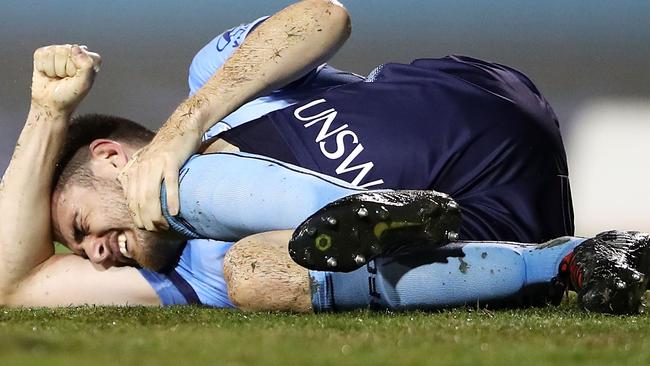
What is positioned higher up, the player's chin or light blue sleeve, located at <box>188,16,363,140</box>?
light blue sleeve, located at <box>188,16,363,140</box>

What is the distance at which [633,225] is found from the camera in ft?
11.8

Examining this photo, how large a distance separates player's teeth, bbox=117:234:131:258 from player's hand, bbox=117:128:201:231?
8.2 inches

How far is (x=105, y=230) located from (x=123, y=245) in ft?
0.16

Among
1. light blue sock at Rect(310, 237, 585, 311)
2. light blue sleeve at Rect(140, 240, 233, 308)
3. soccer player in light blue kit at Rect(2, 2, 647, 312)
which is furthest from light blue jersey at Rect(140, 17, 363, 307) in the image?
light blue sock at Rect(310, 237, 585, 311)

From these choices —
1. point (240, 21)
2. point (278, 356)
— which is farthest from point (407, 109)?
point (240, 21)

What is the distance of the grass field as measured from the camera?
1122mm

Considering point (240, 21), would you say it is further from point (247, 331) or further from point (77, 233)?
point (247, 331)

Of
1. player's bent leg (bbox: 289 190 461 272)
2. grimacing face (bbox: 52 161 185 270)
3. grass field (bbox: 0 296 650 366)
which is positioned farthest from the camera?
grimacing face (bbox: 52 161 185 270)

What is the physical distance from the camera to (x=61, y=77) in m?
1.96

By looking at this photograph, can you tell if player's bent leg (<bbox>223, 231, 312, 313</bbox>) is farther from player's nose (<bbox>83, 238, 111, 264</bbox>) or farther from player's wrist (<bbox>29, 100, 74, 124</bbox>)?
player's wrist (<bbox>29, 100, 74, 124</bbox>)

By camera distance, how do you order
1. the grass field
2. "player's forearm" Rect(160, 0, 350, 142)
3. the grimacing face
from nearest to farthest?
the grass field
"player's forearm" Rect(160, 0, 350, 142)
the grimacing face

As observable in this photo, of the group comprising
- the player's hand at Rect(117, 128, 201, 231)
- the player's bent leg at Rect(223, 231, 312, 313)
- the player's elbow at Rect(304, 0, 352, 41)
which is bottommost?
the player's bent leg at Rect(223, 231, 312, 313)

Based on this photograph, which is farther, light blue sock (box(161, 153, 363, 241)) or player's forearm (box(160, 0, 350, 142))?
player's forearm (box(160, 0, 350, 142))

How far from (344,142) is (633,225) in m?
1.95
